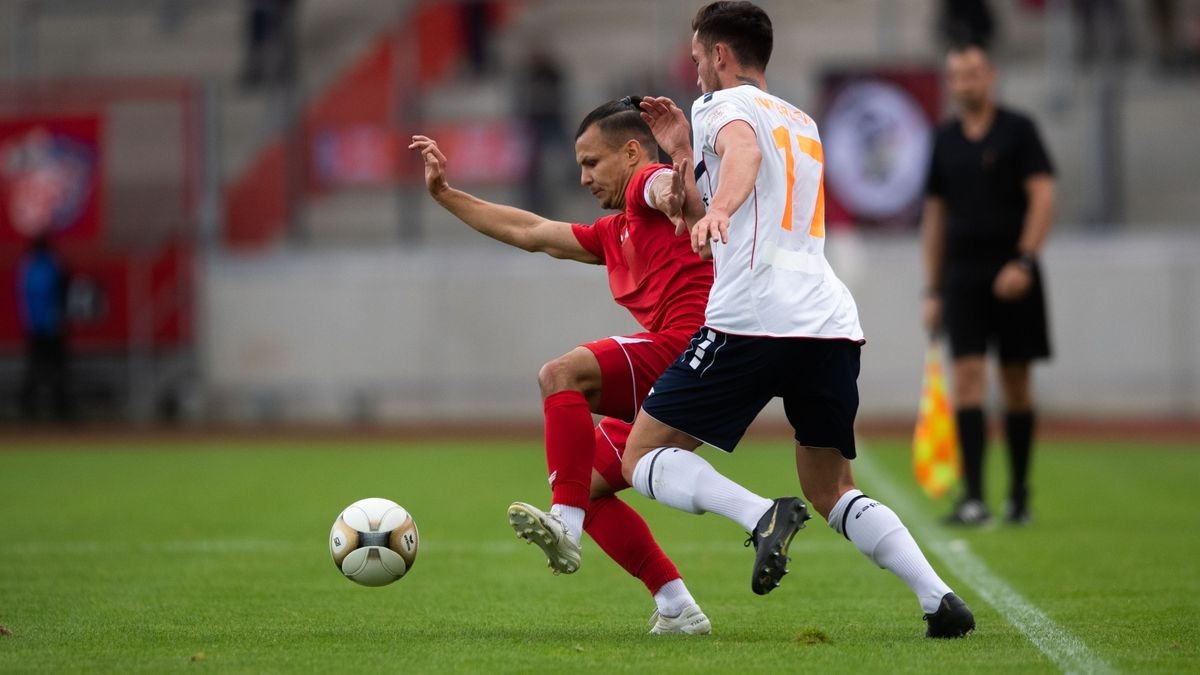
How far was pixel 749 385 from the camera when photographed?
5168 mm

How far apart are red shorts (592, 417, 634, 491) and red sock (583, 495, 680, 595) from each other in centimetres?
10

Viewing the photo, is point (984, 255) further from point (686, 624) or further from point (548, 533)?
point (548, 533)

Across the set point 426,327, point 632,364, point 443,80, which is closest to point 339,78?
point 443,80

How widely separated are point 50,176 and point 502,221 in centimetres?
1466

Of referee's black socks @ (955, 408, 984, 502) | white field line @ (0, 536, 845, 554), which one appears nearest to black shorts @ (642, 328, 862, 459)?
white field line @ (0, 536, 845, 554)

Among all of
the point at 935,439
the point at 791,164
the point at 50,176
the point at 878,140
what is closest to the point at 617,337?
the point at 791,164

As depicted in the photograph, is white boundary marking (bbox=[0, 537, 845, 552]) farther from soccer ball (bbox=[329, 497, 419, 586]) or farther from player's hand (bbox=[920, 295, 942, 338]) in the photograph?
soccer ball (bbox=[329, 497, 419, 586])

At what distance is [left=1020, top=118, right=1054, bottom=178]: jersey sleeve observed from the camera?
30.3ft

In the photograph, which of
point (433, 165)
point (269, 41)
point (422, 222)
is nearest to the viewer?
point (433, 165)

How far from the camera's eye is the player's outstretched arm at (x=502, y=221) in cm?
596

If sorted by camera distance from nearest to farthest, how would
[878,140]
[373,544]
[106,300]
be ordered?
1. [373,544]
2. [878,140]
3. [106,300]

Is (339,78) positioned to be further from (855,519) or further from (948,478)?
(855,519)

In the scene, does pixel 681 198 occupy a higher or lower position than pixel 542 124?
lower

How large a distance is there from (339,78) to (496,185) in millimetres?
2749
